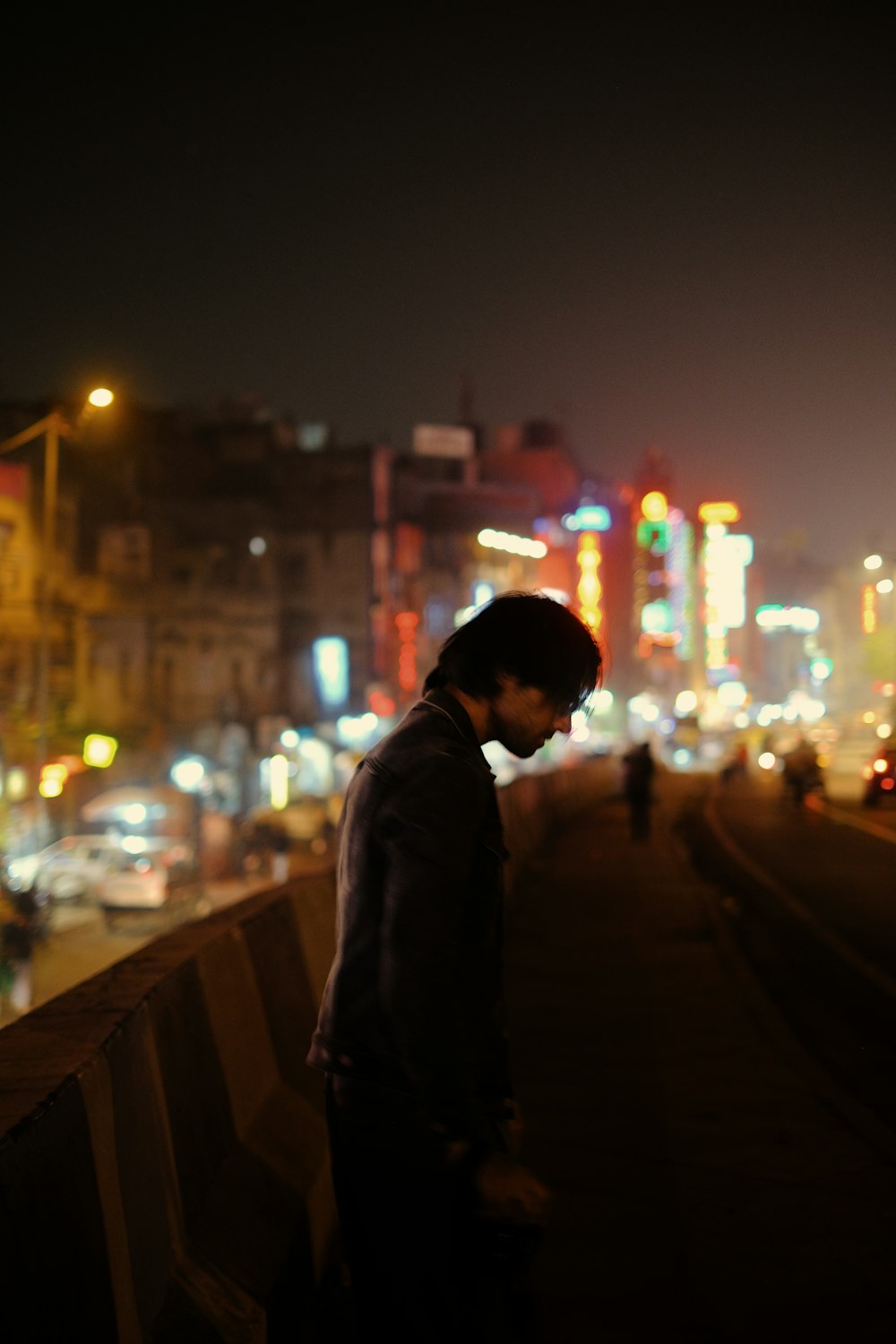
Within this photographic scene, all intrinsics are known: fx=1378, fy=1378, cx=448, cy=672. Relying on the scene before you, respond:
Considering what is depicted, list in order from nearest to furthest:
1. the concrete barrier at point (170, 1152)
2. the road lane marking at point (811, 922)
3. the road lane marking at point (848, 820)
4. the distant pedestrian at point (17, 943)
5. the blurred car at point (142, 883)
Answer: the concrete barrier at point (170, 1152), the road lane marking at point (811, 922), the distant pedestrian at point (17, 943), the blurred car at point (142, 883), the road lane marking at point (848, 820)

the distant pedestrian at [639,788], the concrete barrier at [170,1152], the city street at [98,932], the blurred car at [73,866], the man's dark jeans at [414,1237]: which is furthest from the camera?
the distant pedestrian at [639,788]

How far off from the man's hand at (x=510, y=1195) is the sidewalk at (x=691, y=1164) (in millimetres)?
2191

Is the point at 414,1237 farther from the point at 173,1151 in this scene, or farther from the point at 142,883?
the point at 142,883

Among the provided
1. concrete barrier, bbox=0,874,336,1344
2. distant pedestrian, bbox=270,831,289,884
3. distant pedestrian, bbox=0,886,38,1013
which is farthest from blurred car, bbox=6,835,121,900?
concrete barrier, bbox=0,874,336,1344

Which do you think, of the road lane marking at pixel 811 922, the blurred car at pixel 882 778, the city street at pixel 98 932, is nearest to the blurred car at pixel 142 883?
the city street at pixel 98 932

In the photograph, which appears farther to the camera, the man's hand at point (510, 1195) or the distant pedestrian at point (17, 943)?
the distant pedestrian at point (17, 943)

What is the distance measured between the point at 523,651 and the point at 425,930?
2.25ft

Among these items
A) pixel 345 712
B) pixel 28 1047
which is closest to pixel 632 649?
pixel 345 712

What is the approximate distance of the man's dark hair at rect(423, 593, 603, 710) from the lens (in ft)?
9.98

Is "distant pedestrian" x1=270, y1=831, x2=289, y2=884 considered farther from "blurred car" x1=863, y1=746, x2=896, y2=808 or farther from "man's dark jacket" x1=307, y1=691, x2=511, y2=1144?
"man's dark jacket" x1=307, y1=691, x2=511, y2=1144

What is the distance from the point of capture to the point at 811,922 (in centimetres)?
1490

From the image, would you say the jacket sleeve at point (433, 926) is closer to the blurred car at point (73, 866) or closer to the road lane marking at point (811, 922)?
the road lane marking at point (811, 922)

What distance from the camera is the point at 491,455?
486 feet

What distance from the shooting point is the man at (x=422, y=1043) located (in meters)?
2.68
